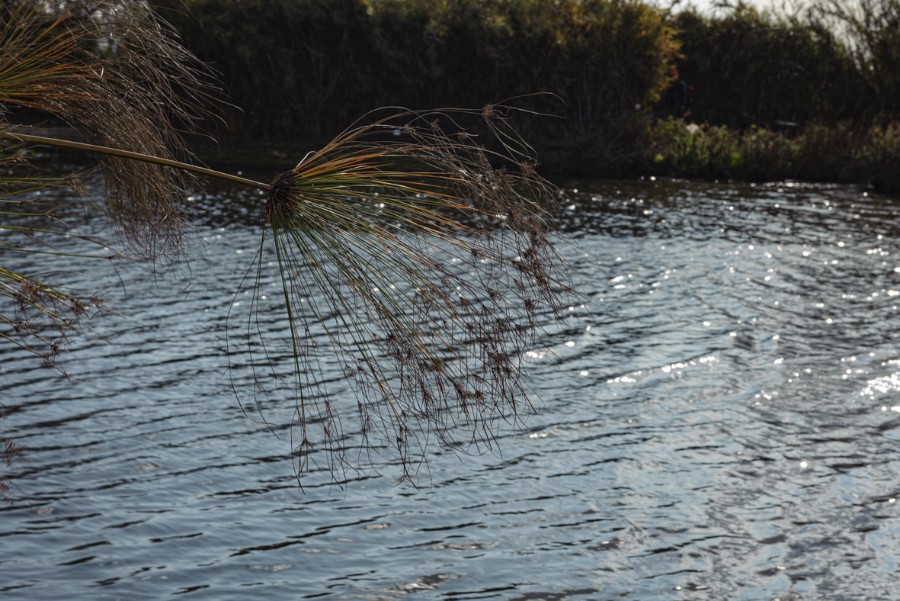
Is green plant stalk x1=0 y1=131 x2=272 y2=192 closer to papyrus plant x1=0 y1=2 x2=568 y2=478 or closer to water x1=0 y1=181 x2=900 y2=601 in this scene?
papyrus plant x1=0 y1=2 x2=568 y2=478

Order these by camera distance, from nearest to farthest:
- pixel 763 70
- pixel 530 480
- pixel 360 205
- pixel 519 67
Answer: pixel 360 205
pixel 530 480
pixel 519 67
pixel 763 70

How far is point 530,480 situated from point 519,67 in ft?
63.5

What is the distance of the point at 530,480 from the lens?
714 centimetres

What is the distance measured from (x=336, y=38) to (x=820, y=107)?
37.6ft

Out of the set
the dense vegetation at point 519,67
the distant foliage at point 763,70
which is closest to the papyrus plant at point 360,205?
the dense vegetation at point 519,67

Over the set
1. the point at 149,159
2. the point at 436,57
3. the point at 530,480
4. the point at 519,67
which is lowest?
the point at 530,480

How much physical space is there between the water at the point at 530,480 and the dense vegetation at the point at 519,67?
1340 cm

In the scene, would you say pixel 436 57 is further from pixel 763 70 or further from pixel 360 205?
pixel 360 205

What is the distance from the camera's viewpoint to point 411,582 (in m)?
5.72

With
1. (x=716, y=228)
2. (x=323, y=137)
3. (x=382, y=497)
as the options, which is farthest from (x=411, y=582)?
(x=323, y=137)

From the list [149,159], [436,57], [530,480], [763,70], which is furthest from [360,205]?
[763,70]

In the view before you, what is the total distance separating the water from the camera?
19.1 ft

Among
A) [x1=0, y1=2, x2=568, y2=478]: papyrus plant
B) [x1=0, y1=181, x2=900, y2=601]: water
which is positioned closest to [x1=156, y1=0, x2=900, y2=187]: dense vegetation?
[x1=0, y1=181, x2=900, y2=601]: water

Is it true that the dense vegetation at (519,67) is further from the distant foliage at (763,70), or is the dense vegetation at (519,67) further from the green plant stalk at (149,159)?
the green plant stalk at (149,159)
